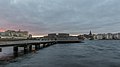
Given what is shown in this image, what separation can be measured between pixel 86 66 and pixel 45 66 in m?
6.40

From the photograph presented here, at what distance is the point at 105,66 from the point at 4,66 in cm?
1528

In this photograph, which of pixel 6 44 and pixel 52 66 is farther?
pixel 6 44

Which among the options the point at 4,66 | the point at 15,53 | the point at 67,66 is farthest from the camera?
the point at 15,53

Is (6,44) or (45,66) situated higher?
(6,44)

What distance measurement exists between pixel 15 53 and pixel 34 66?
53.8ft

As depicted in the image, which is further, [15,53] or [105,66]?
[15,53]

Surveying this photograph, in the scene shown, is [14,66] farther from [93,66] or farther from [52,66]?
[93,66]

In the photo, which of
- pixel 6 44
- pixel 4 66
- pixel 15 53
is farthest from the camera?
pixel 15 53

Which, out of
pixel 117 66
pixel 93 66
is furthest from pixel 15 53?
pixel 117 66

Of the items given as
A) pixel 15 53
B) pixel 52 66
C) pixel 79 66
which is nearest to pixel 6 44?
pixel 15 53

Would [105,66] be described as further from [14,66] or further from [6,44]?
[6,44]

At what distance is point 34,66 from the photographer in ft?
85.1

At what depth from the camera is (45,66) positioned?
2614 centimetres

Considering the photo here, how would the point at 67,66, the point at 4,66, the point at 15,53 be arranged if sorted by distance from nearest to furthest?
the point at 4,66 → the point at 67,66 → the point at 15,53
